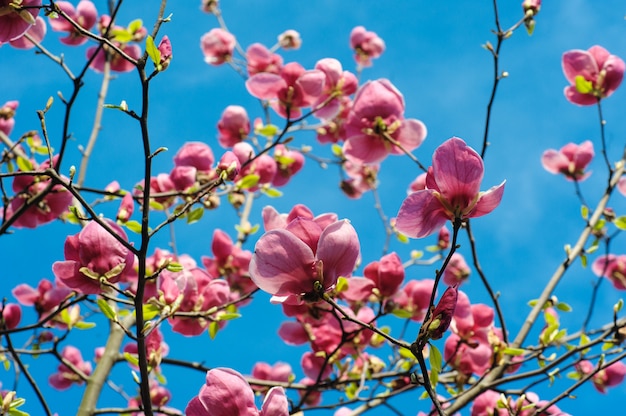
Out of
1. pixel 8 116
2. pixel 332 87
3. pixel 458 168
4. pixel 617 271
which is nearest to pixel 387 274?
pixel 458 168

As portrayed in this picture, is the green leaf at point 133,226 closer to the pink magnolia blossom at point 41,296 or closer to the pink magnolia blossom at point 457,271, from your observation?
the pink magnolia blossom at point 41,296

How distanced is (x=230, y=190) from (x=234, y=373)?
1.44 metres

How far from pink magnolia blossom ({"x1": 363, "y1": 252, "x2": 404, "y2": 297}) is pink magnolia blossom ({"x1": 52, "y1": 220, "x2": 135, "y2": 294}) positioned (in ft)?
2.58

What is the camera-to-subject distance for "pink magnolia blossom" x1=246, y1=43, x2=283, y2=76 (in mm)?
2832

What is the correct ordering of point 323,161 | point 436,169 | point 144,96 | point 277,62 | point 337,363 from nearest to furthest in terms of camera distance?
point 436,169
point 144,96
point 337,363
point 277,62
point 323,161

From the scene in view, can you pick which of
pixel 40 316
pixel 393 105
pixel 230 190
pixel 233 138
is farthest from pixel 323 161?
pixel 40 316

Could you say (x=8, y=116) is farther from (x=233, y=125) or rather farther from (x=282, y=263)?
(x=282, y=263)

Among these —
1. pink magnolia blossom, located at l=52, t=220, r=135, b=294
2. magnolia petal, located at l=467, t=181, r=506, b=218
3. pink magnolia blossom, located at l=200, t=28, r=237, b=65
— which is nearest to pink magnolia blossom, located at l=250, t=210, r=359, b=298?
magnolia petal, located at l=467, t=181, r=506, b=218

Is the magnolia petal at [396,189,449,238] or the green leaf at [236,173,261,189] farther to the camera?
the green leaf at [236,173,261,189]

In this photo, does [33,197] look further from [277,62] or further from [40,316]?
[277,62]

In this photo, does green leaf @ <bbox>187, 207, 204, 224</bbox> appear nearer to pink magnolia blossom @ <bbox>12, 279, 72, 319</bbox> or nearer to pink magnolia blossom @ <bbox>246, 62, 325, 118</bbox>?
pink magnolia blossom @ <bbox>246, 62, 325, 118</bbox>

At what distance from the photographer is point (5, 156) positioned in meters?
2.27

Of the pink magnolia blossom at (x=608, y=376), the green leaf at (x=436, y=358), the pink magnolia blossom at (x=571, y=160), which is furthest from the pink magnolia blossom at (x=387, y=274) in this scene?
the pink magnolia blossom at (x=571, y=160)

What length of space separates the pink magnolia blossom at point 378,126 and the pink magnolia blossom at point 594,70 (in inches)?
28.4
